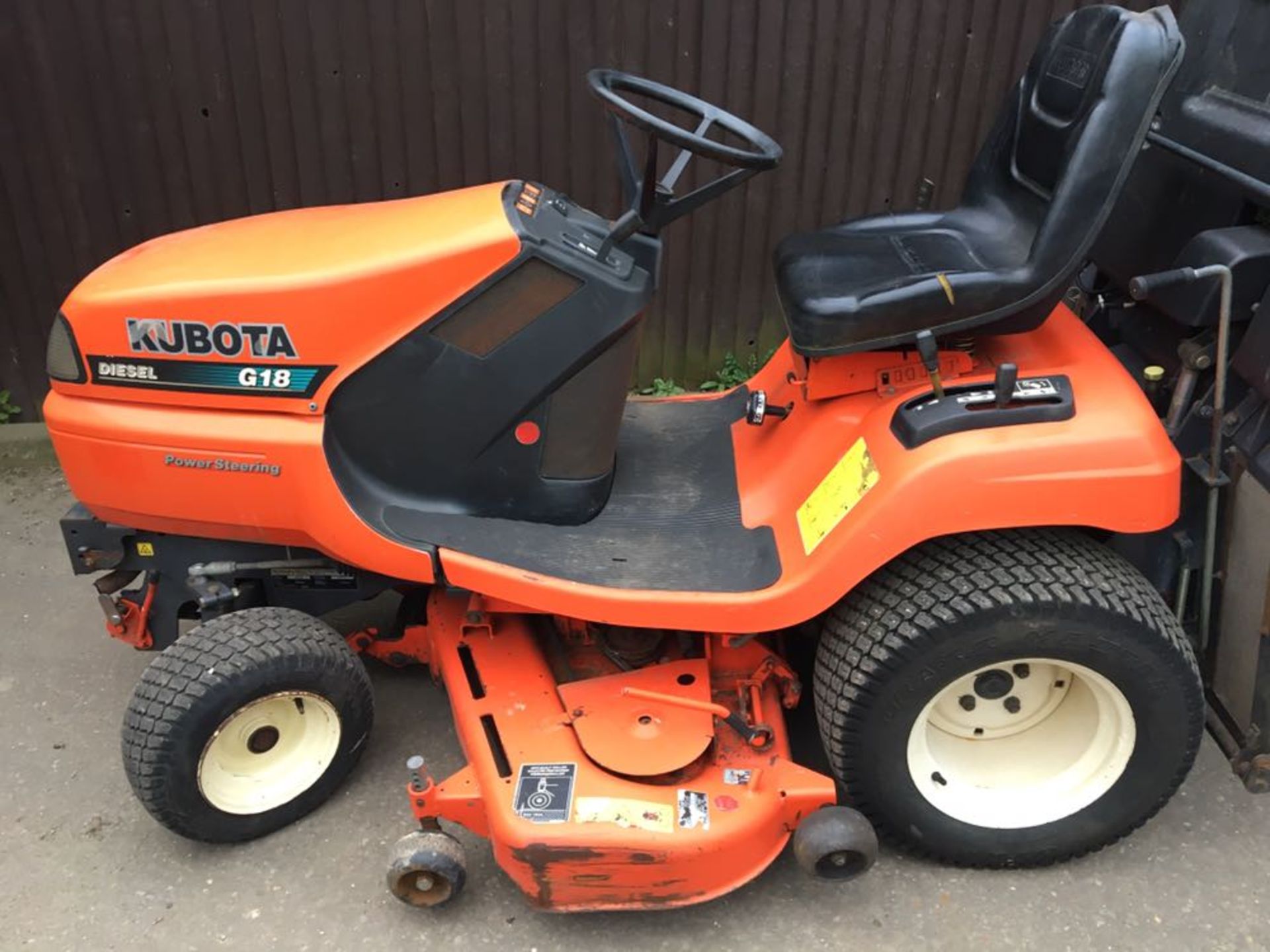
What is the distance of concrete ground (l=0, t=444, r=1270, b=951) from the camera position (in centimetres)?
214

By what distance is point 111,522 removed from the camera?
7.73 feet

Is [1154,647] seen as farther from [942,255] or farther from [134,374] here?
[134,374]

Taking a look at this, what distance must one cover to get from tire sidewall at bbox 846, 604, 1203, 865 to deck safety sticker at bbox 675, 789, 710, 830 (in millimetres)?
321

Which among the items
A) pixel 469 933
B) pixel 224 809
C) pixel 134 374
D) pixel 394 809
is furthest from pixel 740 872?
pixel 134 374

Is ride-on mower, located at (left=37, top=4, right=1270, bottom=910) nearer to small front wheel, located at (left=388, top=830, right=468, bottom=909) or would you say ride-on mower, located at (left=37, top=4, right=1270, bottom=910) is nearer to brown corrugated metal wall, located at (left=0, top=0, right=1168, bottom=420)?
small front wheel, located at (left=388, top=830, right=468, bottom=909)

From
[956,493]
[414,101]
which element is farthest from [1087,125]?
[414,101]

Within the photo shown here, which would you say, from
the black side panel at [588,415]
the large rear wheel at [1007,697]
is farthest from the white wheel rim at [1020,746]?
the black side panel at [588,415]

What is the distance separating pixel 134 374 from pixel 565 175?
2.14 m

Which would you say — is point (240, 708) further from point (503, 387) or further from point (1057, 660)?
point (1057, 660)

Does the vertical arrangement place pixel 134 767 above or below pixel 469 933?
above

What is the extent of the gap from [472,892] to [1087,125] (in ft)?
6.37

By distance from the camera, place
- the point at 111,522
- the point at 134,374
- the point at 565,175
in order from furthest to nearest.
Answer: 1. the point at 565,175
2. the point at 111,522
3. the point at 134,374

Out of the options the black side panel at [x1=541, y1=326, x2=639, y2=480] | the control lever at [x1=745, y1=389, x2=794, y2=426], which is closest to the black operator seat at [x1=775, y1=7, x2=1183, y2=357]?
the control lever at [x1=745, y1=389, x2=794, y2=426]

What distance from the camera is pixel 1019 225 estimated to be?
2.45m
